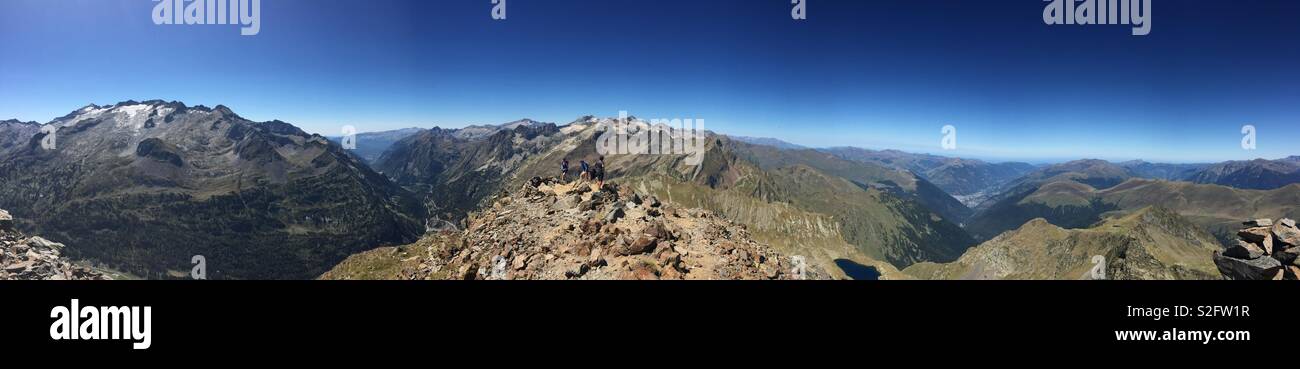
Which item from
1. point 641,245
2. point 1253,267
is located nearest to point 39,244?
point 641,245

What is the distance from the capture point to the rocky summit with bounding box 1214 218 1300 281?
2044 cm

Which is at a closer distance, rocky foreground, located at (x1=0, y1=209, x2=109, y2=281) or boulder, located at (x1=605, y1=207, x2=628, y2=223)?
boulder, located at (x1=605, y1=207, x2=628, y2=223)

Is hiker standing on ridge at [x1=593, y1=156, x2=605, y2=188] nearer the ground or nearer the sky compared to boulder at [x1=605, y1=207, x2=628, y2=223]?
nearer the sky

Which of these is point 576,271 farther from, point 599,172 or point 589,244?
point 599,172

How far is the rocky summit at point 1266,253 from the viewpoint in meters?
20.4

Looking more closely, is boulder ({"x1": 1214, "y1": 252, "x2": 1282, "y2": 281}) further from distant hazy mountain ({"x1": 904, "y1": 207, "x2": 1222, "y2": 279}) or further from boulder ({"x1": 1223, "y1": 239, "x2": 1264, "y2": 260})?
distant hazy mountain ({"x1": 904, "y1": 207, "x2": 1222, "y2": 279})

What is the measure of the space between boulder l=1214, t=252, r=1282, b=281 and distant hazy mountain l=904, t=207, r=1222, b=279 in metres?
120

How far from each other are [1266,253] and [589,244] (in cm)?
3152
